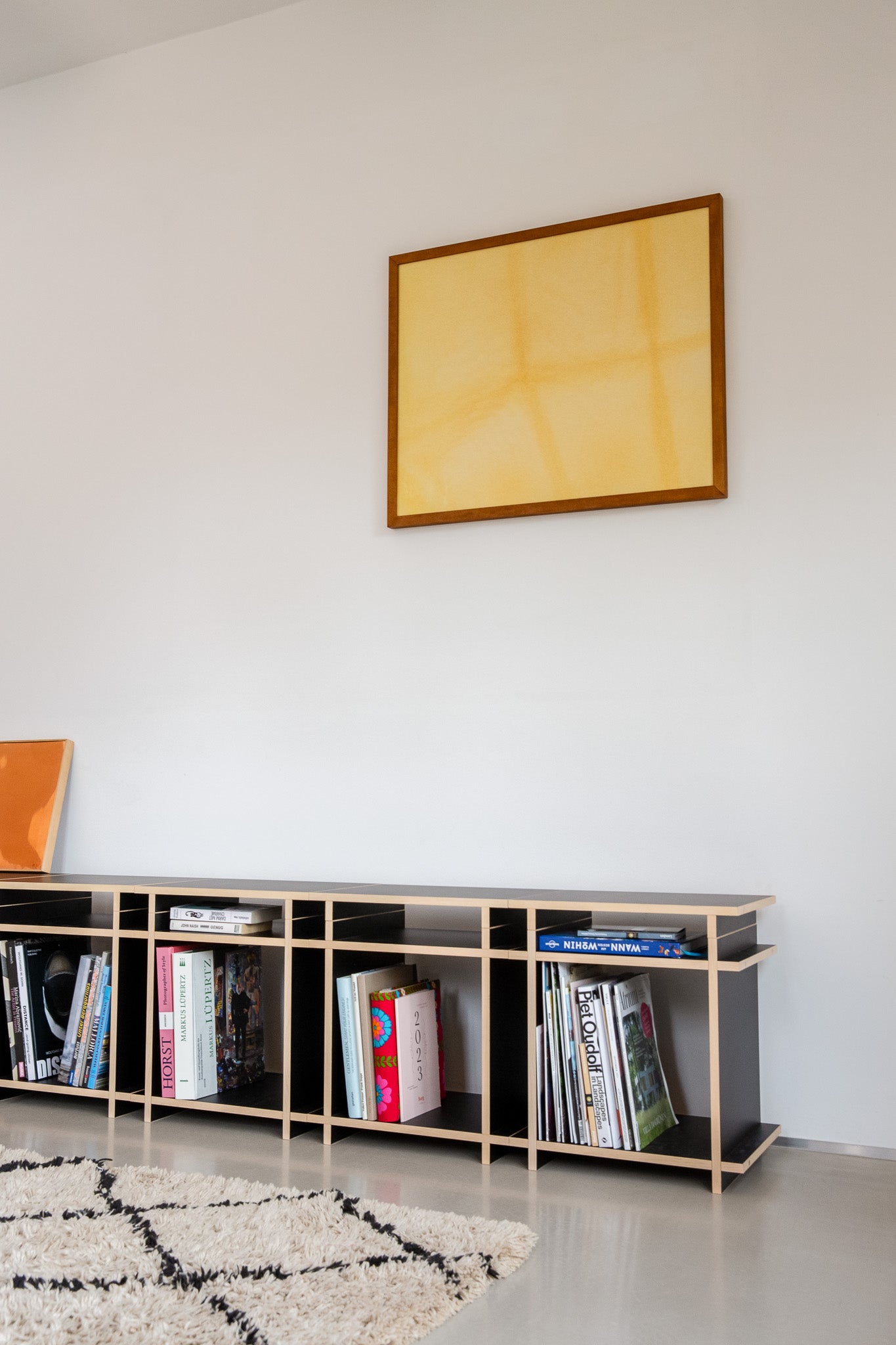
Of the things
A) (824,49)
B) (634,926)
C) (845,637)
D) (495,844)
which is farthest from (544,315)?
(634,926)

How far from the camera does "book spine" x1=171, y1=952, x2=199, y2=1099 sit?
2.51m

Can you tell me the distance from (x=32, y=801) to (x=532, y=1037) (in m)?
1.69

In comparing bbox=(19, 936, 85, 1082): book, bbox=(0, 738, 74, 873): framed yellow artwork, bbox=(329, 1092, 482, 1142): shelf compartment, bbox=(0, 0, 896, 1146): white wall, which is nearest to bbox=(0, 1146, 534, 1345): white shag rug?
bbox=(329, 1092, 482, 1142): shelf compartment

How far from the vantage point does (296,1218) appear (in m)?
1.81

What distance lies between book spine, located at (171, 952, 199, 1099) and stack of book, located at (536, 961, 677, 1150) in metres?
0.81

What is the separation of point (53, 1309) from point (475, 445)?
199 centimetres

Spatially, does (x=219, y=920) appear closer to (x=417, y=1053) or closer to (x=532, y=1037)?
(x=417, y=1053)

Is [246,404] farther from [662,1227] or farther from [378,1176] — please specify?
[662,1227]

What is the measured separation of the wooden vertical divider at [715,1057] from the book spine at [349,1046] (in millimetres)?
731

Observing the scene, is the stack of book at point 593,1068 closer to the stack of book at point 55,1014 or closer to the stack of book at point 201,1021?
the stack of book at point 201,1021

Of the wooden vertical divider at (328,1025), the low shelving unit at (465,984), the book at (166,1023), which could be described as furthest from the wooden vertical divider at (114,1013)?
the wooden vertical divider at (328,1025)

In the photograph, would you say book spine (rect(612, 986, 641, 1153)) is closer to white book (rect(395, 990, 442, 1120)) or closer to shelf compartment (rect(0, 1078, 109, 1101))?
white book (rect(395, 990, 442, 1120))

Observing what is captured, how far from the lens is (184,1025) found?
2.53m

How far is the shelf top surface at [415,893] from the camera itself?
2.15m
